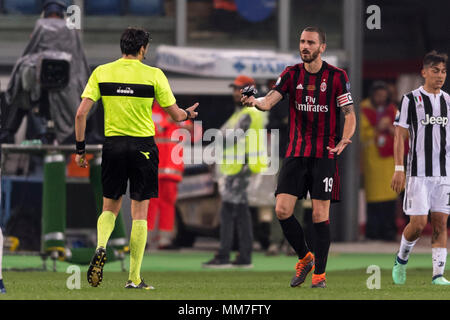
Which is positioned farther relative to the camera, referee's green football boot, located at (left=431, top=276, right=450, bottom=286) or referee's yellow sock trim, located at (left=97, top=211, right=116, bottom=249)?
referee's green football boot, located at (left=431, top=276, right=450, bottom=286)

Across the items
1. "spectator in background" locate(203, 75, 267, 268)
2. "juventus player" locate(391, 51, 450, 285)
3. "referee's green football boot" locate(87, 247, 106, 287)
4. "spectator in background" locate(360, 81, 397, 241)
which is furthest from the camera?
"spectator in background" locate(360, 81, 397, 241)

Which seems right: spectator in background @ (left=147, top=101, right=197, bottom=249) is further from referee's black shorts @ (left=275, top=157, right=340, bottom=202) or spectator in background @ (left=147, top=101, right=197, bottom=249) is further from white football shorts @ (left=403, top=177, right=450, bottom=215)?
referee's black shorts @ (left=275, top=157, right=340, bottom=202)

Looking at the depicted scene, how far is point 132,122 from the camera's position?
9.66 metres

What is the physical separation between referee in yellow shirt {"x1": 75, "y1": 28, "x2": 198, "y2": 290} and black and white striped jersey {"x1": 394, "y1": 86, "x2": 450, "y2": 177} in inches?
90.5

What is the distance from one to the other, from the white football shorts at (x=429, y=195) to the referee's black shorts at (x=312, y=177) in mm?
978

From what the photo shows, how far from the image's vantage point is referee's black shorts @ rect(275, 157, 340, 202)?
397 inches

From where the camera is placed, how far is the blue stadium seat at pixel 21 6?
17.8 m

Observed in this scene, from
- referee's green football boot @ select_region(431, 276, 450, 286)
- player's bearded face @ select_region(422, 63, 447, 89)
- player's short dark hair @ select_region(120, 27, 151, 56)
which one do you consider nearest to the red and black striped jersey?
player's bearded face @ select_region(422, 63, 447, 89)

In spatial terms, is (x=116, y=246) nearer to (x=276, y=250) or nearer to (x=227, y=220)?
(x=227, y=220)

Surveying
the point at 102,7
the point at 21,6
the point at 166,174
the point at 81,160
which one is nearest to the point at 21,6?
the point at 21,6

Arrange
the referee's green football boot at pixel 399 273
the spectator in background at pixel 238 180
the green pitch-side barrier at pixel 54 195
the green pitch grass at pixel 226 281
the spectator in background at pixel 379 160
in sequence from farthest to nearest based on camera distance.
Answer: the spectator in background at pixel 379 160, the spectator in background at pixel 238 180, the green pitch-side barrier at pixel 54 195, the referee's green football boot at pixel 399 273, the green pitch grass at pixel 226 281

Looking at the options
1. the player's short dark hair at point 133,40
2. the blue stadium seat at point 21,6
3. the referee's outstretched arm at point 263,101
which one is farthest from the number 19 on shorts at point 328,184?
the blue stadium seat at point 21,6

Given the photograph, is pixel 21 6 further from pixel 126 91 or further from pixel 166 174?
pixel 126 91

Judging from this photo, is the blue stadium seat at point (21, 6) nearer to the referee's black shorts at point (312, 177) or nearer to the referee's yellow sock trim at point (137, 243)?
the referee's black shorts at point (312, 177)
